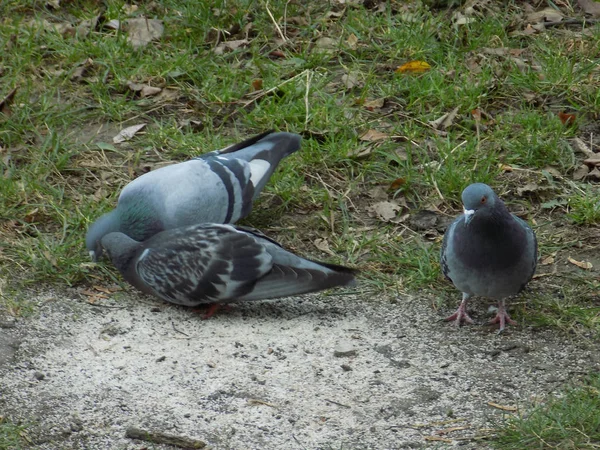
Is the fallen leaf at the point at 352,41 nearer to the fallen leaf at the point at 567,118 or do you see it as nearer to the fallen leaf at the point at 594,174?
the fallen leaf at the point at 567,118

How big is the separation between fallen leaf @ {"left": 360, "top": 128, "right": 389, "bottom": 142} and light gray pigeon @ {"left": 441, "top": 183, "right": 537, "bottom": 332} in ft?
5.14

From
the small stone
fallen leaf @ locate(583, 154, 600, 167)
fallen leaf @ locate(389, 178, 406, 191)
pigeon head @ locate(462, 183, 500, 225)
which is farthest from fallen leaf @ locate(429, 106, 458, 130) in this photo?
the small stone

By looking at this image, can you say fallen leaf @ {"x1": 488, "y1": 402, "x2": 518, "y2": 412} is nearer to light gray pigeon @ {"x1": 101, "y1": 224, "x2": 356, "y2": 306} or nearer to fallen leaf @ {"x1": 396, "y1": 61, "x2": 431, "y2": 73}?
light gray pigeon @ {"x1": 101, "y1": 224, "x2": 356, "y2": 306}

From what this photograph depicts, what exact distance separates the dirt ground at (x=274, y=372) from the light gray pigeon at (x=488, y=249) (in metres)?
0.27

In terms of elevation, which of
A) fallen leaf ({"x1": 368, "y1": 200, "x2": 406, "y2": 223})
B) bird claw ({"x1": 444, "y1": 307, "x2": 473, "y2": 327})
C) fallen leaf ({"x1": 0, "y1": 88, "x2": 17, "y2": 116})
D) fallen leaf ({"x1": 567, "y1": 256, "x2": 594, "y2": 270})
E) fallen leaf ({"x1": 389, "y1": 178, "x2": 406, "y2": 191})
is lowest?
bird claw ({"x1": 444, "y1": 307, "x2": 473, "y2": 327})

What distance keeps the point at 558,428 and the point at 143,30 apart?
443 centimetres

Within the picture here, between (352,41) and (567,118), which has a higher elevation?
(352,41)

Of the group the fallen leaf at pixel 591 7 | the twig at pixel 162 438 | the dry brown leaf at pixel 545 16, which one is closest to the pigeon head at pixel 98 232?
the twig at pixel 162 438

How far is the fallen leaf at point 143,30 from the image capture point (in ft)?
22.1

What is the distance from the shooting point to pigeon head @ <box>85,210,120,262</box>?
4.81 metres

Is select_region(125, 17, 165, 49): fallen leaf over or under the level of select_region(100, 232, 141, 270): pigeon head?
over

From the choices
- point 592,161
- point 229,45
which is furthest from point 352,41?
point 592,161

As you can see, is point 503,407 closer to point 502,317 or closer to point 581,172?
point 502,317

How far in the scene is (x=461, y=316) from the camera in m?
4.54
